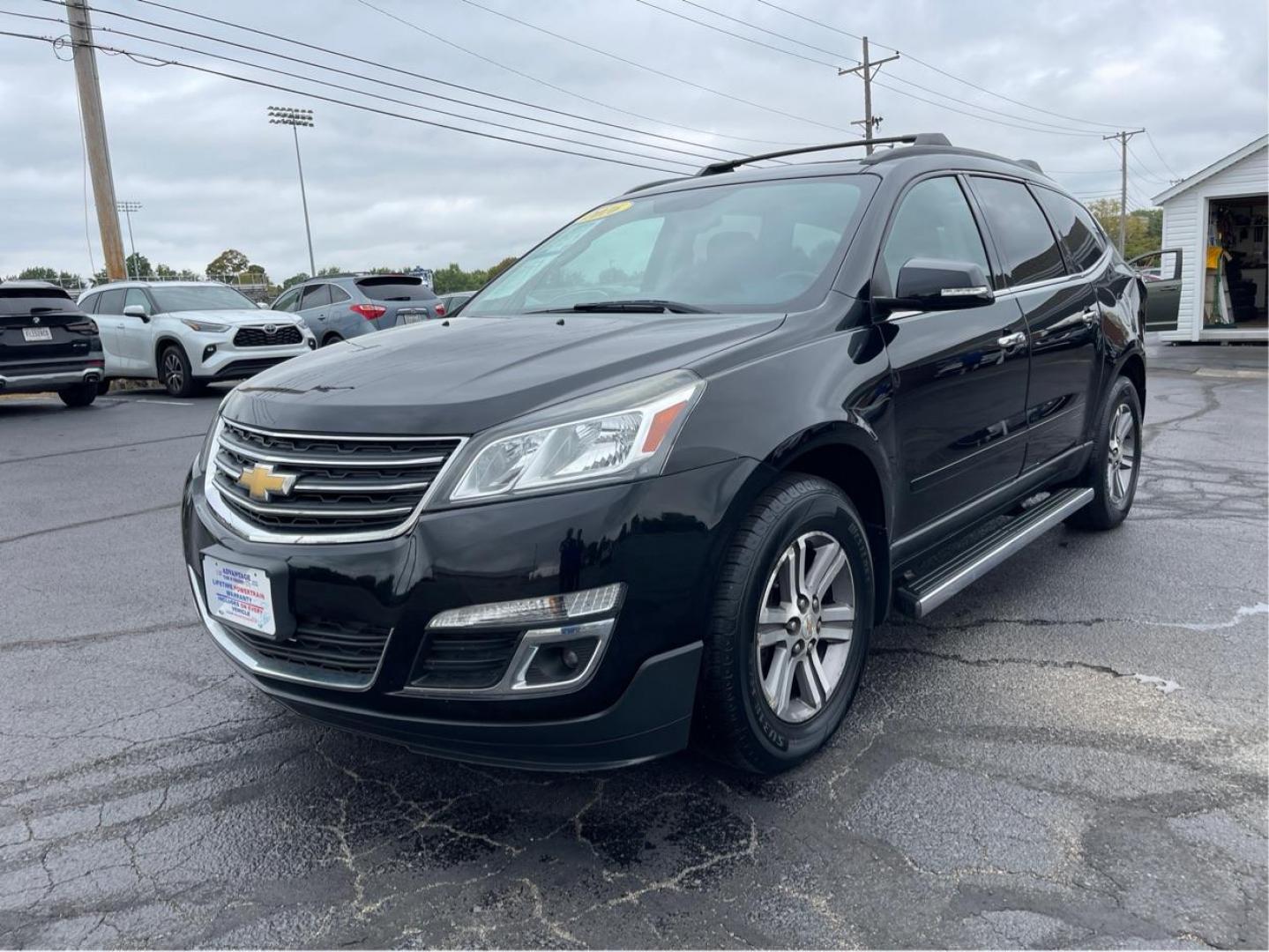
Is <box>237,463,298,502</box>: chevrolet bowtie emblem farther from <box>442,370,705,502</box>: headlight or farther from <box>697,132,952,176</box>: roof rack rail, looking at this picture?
<box>697,132,952,176</box>: roof rack rail

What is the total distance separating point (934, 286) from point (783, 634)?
1.22 meters

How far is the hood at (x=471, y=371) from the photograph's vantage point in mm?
2486

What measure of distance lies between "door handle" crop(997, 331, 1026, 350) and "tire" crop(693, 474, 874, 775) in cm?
127

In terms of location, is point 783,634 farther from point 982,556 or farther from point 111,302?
point 111,302

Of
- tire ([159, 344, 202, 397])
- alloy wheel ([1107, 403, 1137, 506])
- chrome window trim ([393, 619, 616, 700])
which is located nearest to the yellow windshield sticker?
chrome window trim ([393, 619, 616, 700])

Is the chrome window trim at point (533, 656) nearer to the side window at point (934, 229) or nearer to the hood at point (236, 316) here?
the side window at point (934, 229)

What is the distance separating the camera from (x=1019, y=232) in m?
4.43

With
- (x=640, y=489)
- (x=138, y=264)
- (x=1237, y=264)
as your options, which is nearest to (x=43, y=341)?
(x=640, y=489)

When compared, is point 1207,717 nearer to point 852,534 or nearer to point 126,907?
point 852,534

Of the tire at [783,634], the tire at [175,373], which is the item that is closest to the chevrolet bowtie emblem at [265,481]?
the tire at [783,634]

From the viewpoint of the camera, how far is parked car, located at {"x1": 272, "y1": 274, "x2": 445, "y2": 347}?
16203 millimetres

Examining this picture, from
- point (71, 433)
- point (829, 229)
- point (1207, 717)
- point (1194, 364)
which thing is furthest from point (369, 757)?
point (1194, 364)

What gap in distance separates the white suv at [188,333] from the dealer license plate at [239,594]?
37.7 ft

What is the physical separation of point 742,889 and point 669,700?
47cm
